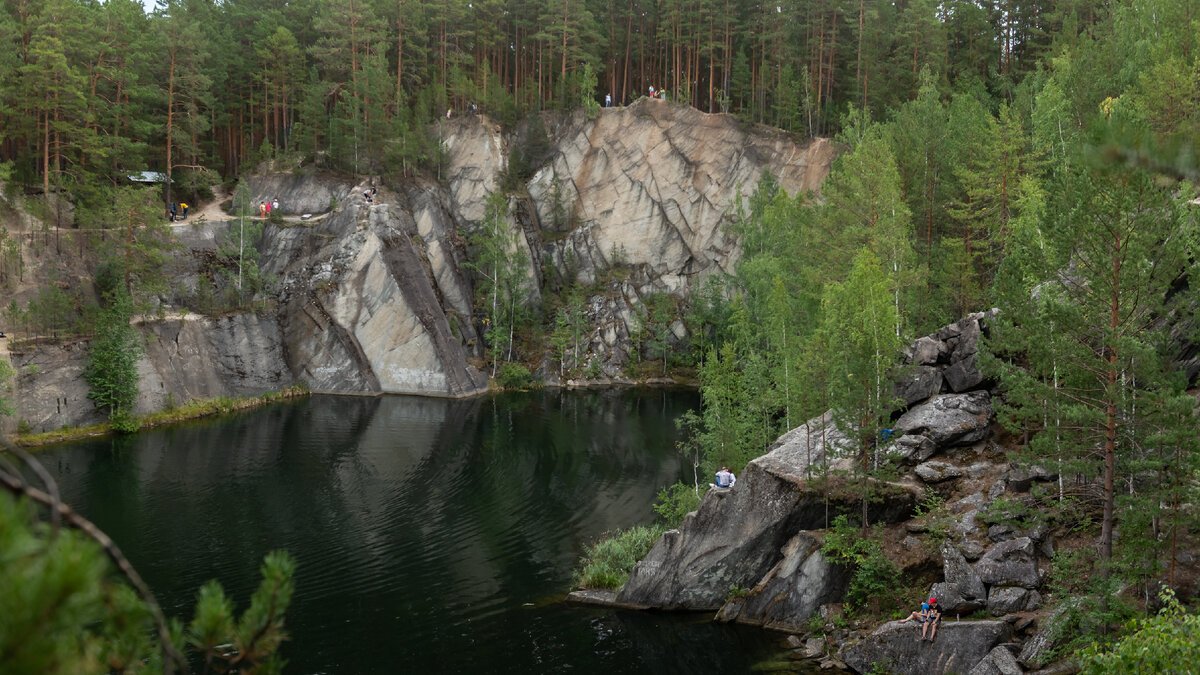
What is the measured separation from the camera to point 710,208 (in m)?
74.5

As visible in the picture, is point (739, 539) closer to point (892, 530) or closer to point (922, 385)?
point (892, 530)

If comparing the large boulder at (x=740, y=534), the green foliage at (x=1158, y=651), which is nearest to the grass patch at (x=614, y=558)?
the large boulder at (x=740, y=534)

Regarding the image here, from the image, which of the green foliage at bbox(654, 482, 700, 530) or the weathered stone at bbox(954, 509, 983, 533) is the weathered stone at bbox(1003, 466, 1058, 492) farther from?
the green foliage at bbox(654, 482, 700, 530)

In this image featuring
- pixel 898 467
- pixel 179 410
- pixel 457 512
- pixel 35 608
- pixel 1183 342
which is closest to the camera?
pixel 35 608

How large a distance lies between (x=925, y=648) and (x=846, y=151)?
48.8 metres

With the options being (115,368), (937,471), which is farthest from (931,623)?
(115,368)

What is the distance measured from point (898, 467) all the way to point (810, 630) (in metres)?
6.28

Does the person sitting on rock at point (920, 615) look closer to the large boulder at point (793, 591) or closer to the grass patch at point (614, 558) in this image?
the large boulder at point (793, 591)

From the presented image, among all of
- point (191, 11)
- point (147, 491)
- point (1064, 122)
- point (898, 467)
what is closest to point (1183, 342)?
point (898, 467)

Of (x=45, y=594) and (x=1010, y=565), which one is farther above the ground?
(x=45, y=594)

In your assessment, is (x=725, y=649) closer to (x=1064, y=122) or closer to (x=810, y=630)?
(x=810, y=630)

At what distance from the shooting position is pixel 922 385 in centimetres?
2780

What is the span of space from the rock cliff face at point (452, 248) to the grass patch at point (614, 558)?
34.9 meters

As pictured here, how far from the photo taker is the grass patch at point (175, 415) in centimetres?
4244
